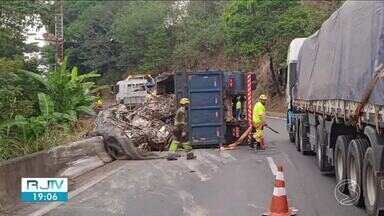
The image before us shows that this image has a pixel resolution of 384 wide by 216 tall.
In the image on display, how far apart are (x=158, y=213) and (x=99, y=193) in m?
2.05

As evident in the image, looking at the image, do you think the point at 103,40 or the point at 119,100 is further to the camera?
the point at 103,40

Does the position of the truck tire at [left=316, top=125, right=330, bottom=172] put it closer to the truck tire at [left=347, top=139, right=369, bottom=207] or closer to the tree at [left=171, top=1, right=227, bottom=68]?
the truck tire at [left=347, top=139, right=369, bottom=207]

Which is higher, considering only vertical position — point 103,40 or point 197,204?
point 103,40

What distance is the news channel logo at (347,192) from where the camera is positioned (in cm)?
879

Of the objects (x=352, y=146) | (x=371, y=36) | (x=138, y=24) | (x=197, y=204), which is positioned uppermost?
(x=138, y=24)

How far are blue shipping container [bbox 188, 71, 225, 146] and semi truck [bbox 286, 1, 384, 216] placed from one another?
15.8 feet

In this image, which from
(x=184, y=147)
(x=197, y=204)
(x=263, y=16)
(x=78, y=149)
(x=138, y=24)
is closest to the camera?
(x=197, y=204)

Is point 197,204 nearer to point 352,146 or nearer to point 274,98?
point 352,146

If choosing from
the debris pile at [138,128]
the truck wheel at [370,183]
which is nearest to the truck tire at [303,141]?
the debris pile at [138,128]

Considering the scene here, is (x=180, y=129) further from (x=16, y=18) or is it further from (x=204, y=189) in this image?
(x=16, y=18)

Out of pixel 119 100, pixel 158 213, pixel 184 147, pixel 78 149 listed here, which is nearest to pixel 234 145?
pixel 184 147

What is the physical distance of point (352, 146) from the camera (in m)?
8.91

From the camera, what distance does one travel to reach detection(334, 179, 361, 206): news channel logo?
8.79m

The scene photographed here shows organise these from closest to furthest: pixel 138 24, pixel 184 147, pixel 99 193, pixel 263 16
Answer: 1. pixel 99 193
2. pixel 184 147
3. pixel 263 16
4. pixel 138 24
